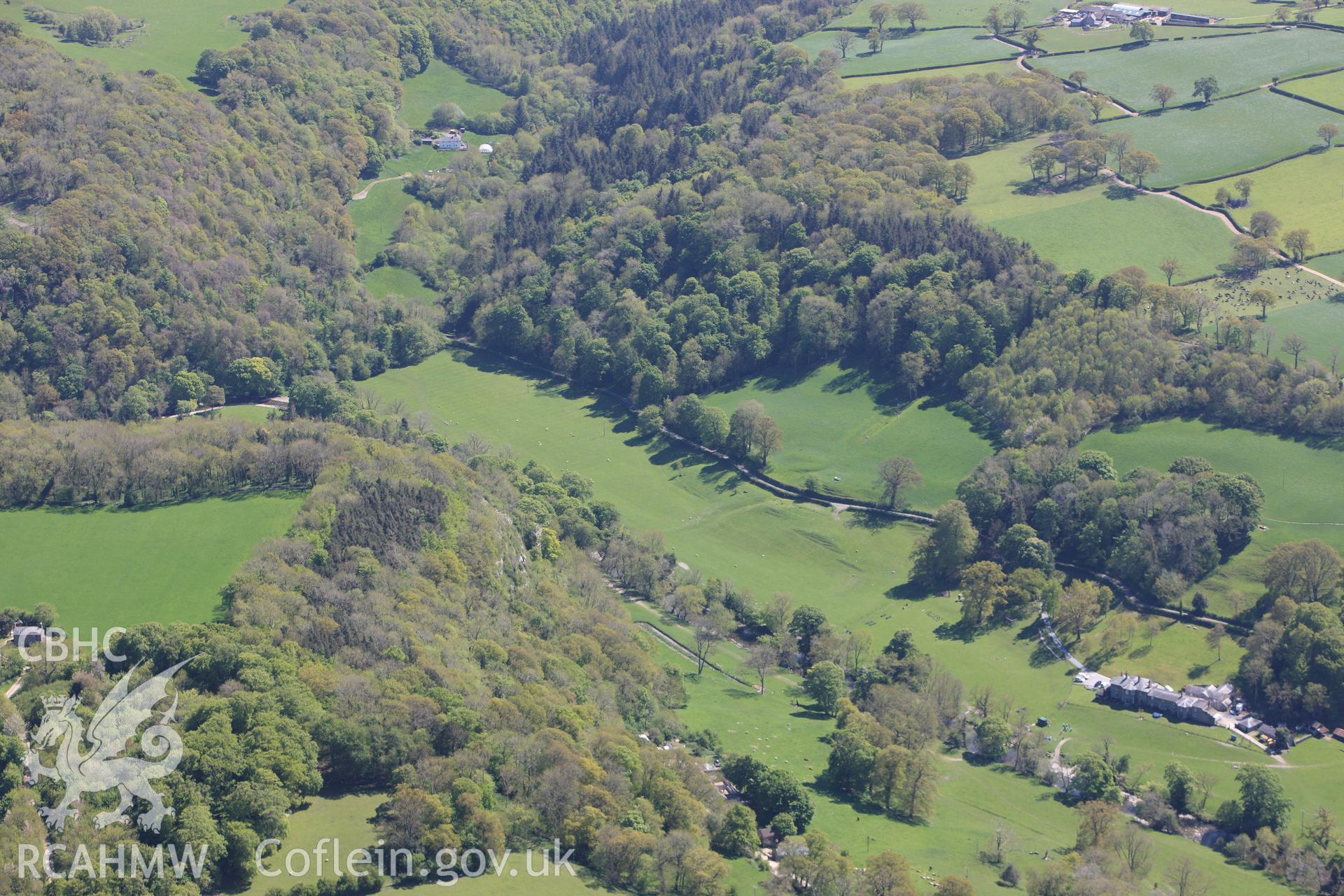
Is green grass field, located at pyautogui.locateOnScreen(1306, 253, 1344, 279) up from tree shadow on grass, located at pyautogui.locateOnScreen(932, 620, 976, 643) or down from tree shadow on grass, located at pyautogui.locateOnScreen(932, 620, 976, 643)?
up

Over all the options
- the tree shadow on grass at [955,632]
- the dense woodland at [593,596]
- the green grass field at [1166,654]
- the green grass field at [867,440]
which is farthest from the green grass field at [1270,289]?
the tree shadow on grass at [955,632]

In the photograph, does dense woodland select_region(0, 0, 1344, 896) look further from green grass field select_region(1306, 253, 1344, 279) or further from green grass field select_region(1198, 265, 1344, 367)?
green grass field select_region(1306, 253, 1344, 279)

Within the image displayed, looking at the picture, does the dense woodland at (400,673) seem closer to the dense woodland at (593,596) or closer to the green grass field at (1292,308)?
the dense woodland at (593,596)

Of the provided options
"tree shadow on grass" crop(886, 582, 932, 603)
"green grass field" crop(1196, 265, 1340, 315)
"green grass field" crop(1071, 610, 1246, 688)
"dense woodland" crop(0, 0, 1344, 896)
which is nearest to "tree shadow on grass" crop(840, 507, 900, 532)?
"dense woodland" crop(0, 0, 1344, 896)

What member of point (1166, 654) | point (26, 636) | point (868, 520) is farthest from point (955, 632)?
point (26, 636)

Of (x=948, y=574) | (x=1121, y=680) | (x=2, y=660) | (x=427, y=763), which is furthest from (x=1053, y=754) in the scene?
(x=2, y=660)
